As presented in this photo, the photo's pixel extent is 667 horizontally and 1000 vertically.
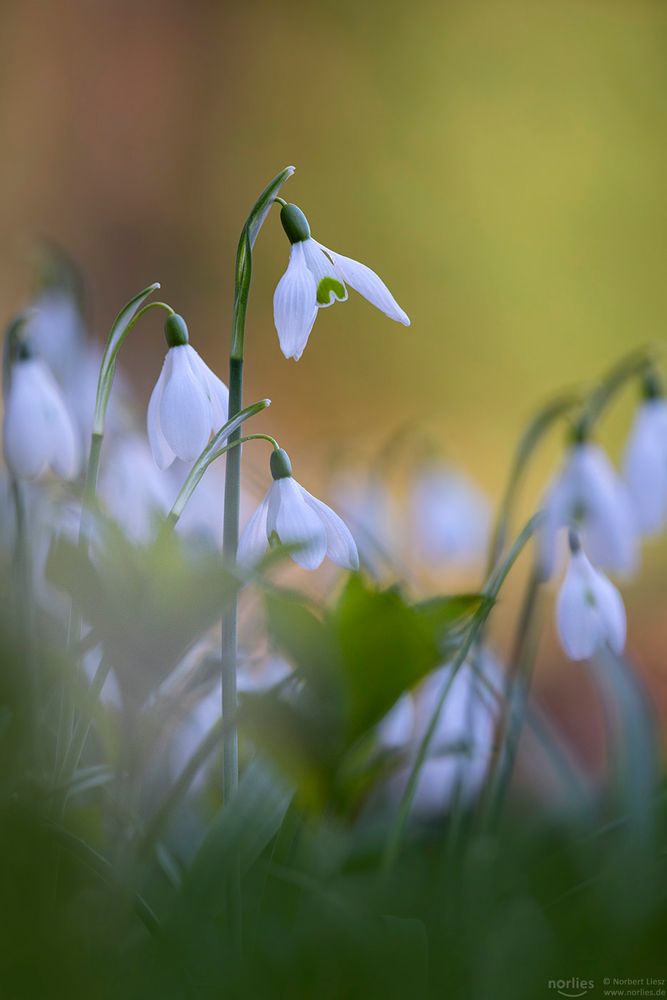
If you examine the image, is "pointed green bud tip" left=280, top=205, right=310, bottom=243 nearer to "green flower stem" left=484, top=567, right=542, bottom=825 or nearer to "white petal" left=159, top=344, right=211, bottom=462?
"white petal" left=159, top=344, right=211, bottom=462

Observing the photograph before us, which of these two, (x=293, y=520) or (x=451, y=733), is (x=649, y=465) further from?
(x=293, y=520)

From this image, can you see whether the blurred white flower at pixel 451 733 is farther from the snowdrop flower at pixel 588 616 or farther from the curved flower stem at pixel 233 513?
the curved flower stem at pixel 233 513

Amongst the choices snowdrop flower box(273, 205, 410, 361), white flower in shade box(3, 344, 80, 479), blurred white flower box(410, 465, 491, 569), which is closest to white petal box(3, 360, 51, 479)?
white flower in shade box(3, 344, 80, 479)

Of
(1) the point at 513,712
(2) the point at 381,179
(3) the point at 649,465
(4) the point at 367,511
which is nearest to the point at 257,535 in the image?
(1) the point at 513,712

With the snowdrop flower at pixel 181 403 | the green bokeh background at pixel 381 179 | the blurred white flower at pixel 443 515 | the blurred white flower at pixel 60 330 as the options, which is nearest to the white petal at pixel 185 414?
the snowdrop flower at pixel 181 403

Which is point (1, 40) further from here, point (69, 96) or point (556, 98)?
point (556, 98)
